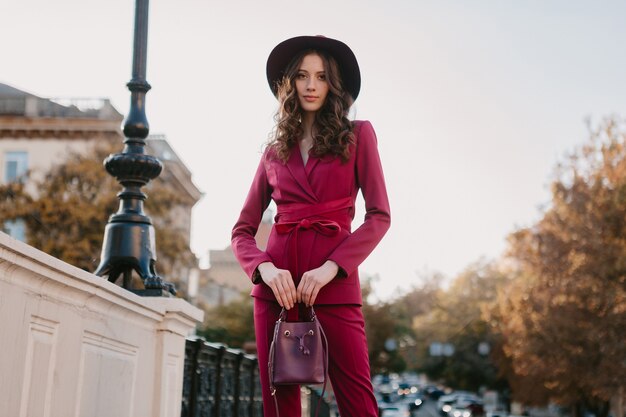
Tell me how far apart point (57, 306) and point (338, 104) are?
1369mm

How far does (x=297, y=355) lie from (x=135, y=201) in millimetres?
2997

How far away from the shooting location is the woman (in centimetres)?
318

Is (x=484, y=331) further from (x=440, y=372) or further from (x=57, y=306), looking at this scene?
(x=57, y=306)

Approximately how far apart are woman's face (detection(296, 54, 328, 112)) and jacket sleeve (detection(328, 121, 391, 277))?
206mm

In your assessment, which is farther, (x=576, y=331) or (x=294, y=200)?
(x=576, y=331)

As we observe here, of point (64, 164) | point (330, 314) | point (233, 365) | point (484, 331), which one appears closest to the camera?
point (330, 314)

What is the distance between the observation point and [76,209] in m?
31.3

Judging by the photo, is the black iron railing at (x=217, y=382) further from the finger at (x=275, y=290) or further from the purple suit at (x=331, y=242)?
the finger at (x=275, y=290)

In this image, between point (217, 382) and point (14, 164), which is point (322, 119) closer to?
point (217, 382)

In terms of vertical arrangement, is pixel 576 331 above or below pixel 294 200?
above

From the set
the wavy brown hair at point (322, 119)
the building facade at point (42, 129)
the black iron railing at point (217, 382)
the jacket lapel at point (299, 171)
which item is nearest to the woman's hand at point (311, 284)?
the jacket lapel at point (299, 171)

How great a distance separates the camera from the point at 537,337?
1245 inches

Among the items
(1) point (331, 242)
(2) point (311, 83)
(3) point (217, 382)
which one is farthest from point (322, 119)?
→ (3) point (217, 382)

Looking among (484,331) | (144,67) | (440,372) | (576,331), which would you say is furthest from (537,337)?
(440,372)
